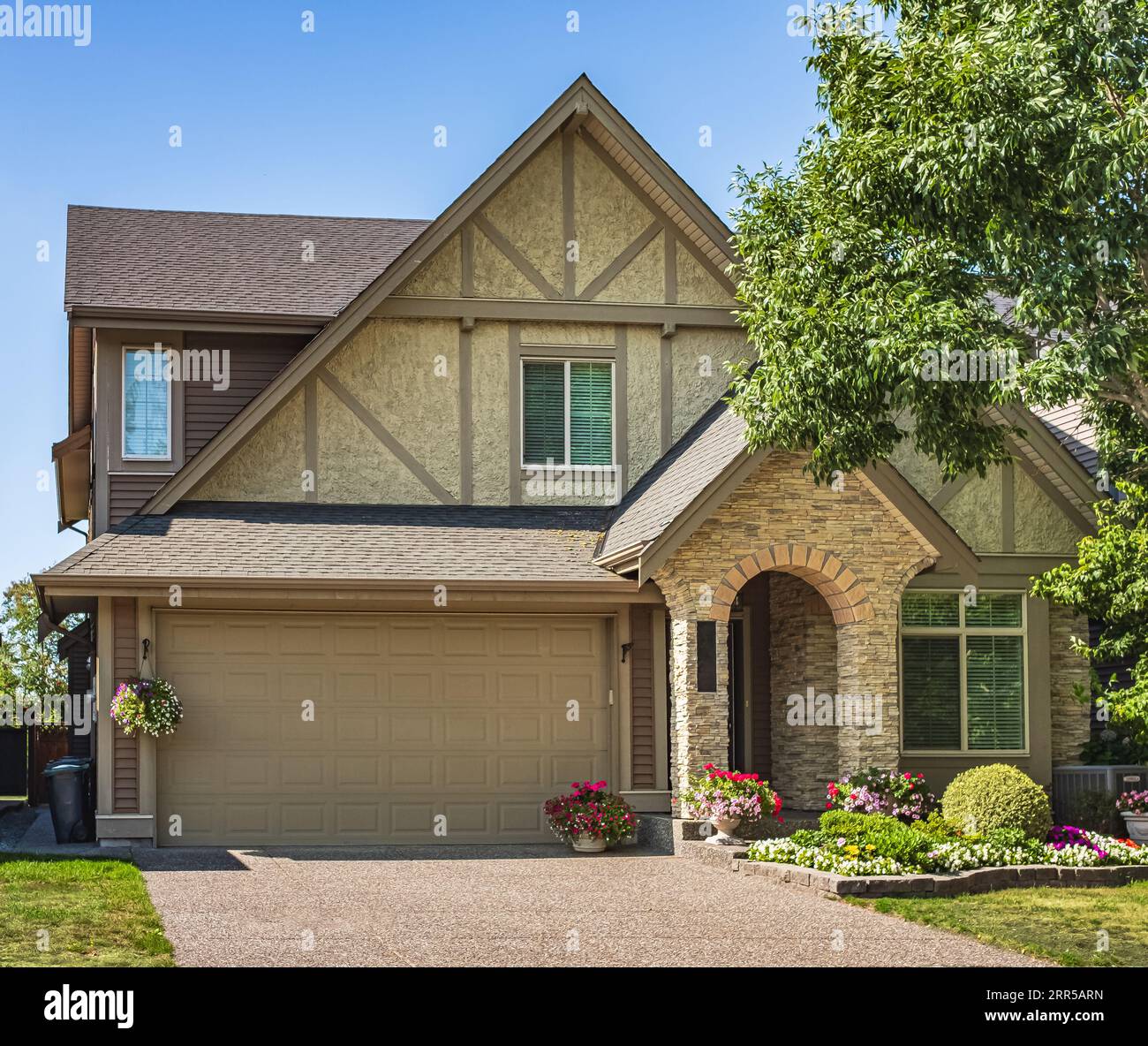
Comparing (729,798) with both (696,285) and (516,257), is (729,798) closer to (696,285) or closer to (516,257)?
(696,285)

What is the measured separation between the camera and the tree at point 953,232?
1309 cm

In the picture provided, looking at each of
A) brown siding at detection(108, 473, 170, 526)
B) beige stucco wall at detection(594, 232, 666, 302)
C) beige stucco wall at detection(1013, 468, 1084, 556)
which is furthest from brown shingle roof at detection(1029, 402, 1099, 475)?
brown siding at detection(108, 473, 170, 526)

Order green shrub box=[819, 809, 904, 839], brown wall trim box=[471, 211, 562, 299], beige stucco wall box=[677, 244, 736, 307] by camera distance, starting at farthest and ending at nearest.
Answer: beige stucco wall box=[677, 244, 736, 307] → brown wall trim box=[471, 211, 562, 299] → green shrub box=[819, 809, 904, 839]

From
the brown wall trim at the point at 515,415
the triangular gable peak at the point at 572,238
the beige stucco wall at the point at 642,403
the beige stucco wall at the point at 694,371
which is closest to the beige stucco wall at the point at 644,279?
the triangular gable peak at the point at 572,238

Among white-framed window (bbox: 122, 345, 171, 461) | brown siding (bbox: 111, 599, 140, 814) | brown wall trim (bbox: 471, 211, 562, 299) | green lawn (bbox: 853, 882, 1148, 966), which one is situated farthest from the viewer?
brown wall trim (bbox: 471, 211, 562, 299)

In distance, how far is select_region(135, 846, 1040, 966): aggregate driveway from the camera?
33.0ft

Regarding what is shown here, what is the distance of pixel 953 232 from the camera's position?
46.1 ft

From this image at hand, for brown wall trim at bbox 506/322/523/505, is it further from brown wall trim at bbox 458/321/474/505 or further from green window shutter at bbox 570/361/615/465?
green window shutter at bbox 570/361/615/465

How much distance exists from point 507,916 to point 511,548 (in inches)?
260

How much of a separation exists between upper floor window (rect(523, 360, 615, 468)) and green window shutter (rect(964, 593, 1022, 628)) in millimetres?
4936

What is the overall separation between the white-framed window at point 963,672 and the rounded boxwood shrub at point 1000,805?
114 inches

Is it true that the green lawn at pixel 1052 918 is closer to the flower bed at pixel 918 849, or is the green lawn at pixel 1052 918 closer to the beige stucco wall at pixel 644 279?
the flower bed at pixel 918 849

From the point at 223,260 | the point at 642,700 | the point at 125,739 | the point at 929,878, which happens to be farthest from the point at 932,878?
the point at 223,260

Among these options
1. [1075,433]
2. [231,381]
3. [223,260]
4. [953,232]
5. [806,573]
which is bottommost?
[806,573]
